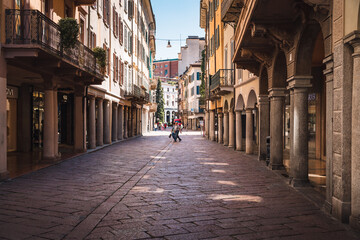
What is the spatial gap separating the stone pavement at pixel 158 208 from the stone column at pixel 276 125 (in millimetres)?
1230

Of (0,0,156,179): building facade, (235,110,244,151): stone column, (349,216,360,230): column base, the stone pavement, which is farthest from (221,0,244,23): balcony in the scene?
(349,216,360,230): column base

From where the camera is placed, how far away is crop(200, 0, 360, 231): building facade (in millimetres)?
5320

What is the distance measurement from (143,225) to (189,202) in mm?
1641

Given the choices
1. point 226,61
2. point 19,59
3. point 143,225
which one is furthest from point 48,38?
point 226,61

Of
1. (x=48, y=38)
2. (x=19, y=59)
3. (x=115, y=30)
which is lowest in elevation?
(x=19, y=59)

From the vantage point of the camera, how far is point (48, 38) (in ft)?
37.3

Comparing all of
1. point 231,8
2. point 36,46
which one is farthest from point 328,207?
point 231,8

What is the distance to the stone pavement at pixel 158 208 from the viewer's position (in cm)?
488

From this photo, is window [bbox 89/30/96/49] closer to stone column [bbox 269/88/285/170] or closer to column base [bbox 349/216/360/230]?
stone column [bbox 269/88/285/170]

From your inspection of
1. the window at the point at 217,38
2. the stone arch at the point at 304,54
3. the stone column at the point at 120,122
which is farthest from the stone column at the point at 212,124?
the stone arch at the point at 304,54

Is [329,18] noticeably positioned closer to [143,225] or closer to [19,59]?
[143,225]

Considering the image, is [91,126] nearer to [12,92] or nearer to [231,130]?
[12,92]

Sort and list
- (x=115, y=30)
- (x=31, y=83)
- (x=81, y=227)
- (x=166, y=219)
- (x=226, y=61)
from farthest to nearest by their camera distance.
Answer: (x=115, y=30), (x=226, y=61), (x=31, y=83), (x=166, y=219), (x=81, y=227)

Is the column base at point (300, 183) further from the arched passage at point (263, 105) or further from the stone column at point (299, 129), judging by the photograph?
the arched passage at point (263, 105)
